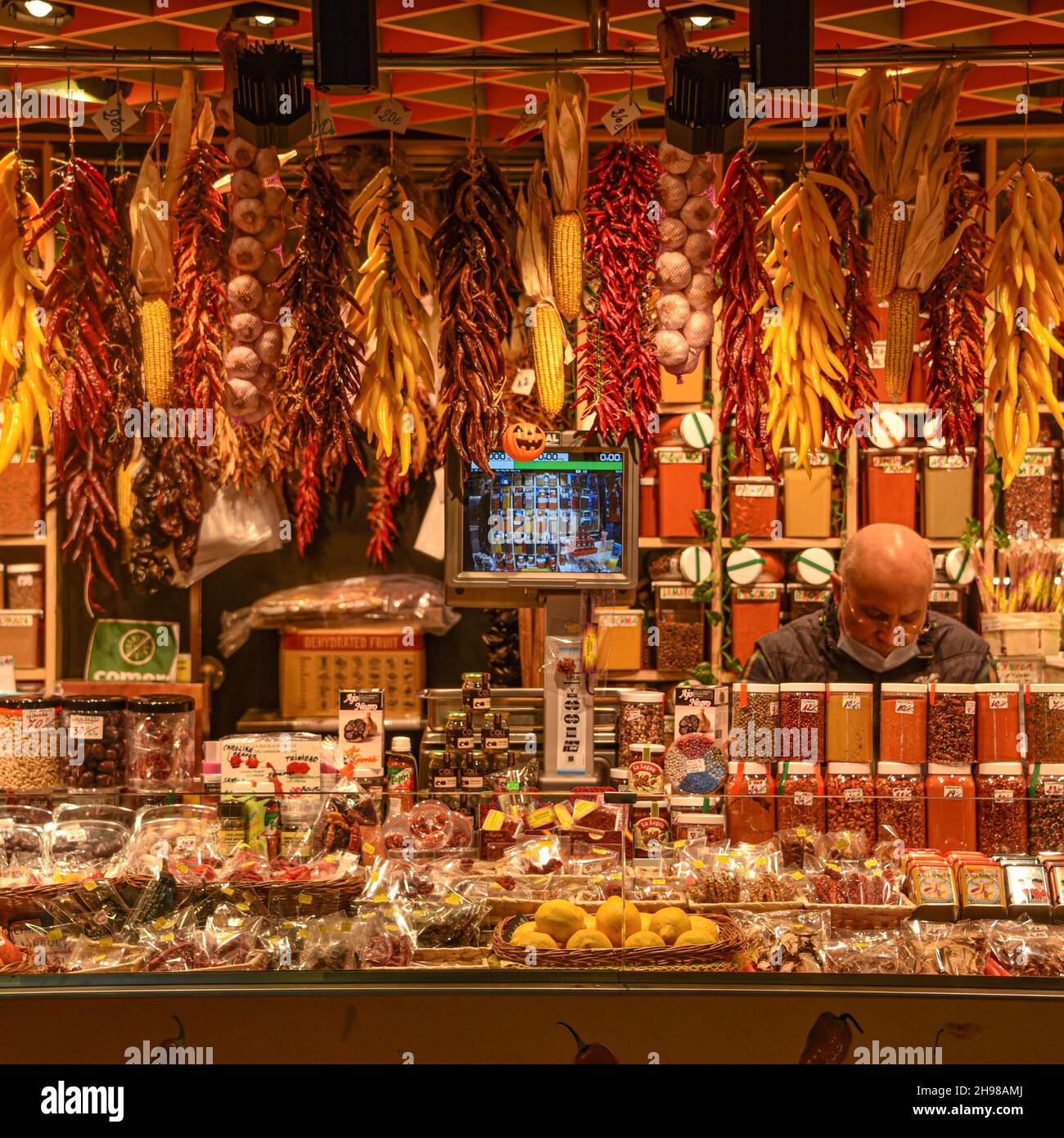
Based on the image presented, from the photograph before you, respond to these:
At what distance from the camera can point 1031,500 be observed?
5.84 m

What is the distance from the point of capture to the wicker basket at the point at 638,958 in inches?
105

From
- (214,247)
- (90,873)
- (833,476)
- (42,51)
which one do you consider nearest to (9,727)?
(90,873)

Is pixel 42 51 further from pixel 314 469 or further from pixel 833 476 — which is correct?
pixel 833 476

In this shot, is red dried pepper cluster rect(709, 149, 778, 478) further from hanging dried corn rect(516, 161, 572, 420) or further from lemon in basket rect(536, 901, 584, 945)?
lemon in basket rect(536, 901, 584, 945)

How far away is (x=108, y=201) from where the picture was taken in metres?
3.55

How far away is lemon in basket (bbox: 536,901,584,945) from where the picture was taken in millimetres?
2795

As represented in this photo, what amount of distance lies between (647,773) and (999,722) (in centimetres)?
99

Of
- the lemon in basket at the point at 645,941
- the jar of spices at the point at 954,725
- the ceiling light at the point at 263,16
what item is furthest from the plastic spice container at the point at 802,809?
the ceiling light at the point at 263,16

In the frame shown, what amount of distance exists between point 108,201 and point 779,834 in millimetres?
2469

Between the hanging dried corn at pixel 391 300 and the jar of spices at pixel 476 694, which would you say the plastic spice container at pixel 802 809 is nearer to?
the jar of spices at pixel 476 694

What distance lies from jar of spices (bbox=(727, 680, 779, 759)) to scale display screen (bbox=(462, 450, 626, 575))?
0.58m

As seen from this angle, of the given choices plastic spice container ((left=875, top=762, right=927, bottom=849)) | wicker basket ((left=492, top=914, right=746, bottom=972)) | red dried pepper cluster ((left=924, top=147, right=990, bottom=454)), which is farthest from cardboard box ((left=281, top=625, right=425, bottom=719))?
wicker basket ((left=492, top=914, right=746, bottom=972))

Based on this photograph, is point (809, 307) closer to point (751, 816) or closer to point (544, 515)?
point (544, 515)

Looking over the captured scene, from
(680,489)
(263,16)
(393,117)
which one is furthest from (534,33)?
(680,489)
